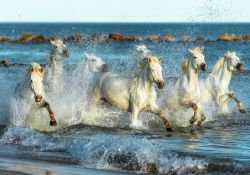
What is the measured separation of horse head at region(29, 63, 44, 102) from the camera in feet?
43.2

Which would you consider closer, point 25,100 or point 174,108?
point 25,100

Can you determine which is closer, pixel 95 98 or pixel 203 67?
pixel 203 67

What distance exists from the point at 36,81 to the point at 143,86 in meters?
2.04

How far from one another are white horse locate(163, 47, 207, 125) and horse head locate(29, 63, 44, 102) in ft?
9.23

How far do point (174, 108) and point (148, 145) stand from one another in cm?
366

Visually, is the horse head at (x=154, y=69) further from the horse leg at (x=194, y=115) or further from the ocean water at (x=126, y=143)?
the horse leg at (x=194, y=115)

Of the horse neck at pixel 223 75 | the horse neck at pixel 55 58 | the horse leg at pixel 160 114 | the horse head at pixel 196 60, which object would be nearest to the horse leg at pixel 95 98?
the horse neck at pixel 55 58

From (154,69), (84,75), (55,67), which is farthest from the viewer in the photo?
(84,75)

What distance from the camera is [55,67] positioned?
589 inches

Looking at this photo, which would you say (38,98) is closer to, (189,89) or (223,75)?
(189,89)

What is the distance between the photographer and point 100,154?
35.8ft

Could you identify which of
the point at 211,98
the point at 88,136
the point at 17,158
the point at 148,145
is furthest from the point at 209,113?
the point at 17,158

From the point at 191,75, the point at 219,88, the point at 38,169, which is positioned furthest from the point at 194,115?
the point at 38,169

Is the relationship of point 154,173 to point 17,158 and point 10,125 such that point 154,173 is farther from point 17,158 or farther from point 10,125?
point 10,125
